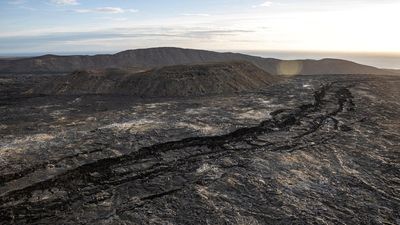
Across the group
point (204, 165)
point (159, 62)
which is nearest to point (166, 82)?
point (204, 165)

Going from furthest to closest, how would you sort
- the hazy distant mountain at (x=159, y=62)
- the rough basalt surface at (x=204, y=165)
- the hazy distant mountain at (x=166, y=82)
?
1. the hazy distant mountain at (x=159, y=62)
2. the hazy distant mountain at (x=166, y=82)
3. the rough basalt surface at (x=204, y=165)

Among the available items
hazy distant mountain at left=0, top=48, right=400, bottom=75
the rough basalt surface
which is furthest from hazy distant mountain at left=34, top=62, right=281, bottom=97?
hazy distant mountain at left=0, top=48, right=400, bottom=75

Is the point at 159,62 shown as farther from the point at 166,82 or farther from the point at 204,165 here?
the point at 204,165

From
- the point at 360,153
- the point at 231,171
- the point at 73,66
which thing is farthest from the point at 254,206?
the point at 73,66

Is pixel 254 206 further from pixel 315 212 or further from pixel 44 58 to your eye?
pixel 44 58

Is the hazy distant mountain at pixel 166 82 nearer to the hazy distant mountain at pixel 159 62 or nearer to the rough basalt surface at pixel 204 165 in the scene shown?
the rough basalt surface at pixel 204 165

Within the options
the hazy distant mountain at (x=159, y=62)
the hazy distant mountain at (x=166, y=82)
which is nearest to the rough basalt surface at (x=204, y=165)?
the hazy distant mountain at (x=166, y=82)
